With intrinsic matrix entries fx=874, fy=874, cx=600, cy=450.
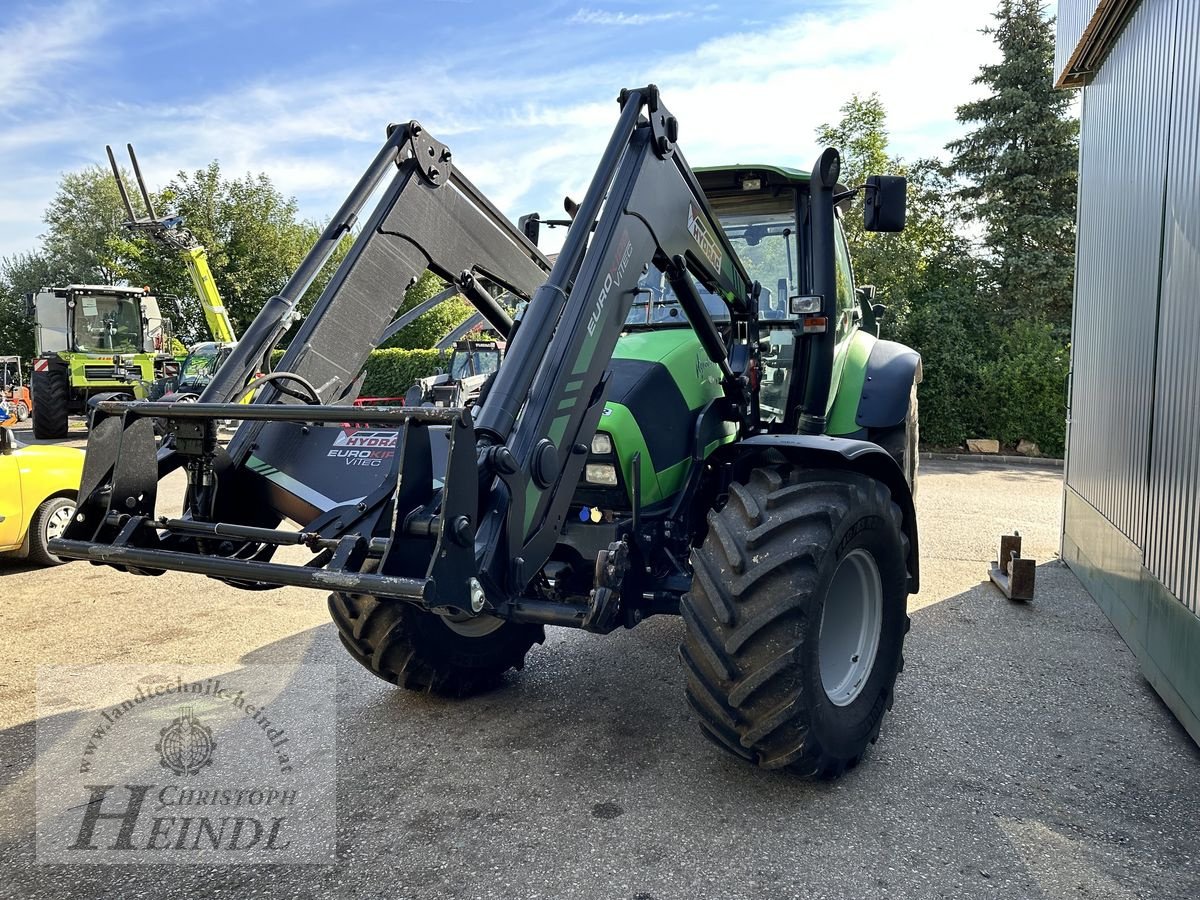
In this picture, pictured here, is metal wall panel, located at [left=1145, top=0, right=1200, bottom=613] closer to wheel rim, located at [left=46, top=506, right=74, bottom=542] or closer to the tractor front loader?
the tractor front loader

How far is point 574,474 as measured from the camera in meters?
3.18

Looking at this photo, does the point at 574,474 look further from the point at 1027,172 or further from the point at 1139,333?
the point at 1027,172

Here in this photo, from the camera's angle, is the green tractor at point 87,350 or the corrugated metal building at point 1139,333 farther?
the green tractor at point 87,350

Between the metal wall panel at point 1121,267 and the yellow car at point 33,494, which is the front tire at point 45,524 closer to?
the yellow car at point 33,494

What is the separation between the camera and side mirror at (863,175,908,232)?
4.22 meters

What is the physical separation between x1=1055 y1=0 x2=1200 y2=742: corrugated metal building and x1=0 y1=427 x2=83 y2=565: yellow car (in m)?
7.72

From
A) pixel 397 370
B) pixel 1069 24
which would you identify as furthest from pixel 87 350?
pixel 1069 24

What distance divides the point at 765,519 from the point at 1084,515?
15.7 ft

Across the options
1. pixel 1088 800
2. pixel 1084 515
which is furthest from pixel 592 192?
pixel 1084 515

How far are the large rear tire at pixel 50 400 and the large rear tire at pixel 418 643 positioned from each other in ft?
62.4

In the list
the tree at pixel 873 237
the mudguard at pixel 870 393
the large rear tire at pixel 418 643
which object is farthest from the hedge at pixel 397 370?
the large rear tire at pixel 418 643

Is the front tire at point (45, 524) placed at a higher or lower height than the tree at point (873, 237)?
lower

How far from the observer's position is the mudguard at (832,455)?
331 centimetres

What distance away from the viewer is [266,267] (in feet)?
101
